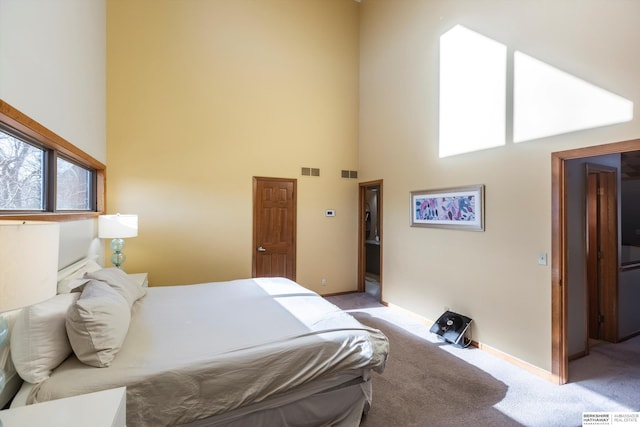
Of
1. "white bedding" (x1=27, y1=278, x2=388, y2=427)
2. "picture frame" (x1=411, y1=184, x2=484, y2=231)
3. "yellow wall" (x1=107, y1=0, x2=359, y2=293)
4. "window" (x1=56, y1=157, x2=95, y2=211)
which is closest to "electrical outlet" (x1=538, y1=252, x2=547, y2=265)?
"picture frame" (x1=411, y1=184, x2=484, y2=231)

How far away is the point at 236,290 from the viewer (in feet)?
10.3

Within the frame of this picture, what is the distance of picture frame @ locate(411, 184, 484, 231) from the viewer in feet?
11.1

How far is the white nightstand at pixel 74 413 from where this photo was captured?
45.0 inches

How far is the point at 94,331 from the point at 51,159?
68.2 inches

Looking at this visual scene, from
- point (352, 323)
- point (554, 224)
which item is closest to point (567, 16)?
point (554, 224)

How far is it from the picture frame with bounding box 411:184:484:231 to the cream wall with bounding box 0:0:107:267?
12.9 feet

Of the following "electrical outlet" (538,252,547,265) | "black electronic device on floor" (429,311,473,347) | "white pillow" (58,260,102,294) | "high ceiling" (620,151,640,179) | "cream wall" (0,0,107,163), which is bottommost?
"black electronic device on floor" (429,311,473,347)

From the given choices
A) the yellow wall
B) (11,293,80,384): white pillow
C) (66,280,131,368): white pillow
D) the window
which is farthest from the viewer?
the yellow wall

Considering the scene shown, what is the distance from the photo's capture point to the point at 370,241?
6449 millimetres

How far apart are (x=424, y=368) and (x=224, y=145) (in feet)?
12.9

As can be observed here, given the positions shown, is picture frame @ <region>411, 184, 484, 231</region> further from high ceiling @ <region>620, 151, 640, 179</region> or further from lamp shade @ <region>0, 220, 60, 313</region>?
lamp shade @ <region>0, 220, 60, 313</region>

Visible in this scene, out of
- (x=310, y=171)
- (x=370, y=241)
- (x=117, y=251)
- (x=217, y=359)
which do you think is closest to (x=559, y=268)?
(x=217, y=359)

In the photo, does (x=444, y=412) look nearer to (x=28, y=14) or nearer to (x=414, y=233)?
(x=414, y=233)

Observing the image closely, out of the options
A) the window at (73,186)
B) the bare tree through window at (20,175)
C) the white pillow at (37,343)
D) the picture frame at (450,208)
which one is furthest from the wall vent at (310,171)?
the white pillow at (37,343)
